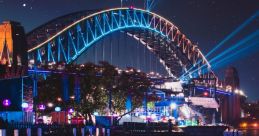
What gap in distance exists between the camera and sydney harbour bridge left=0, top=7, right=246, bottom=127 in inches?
4579

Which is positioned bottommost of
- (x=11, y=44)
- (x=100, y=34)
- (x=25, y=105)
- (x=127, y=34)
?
(x=25, y=105)

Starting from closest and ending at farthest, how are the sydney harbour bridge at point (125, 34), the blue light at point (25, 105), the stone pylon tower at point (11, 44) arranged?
the blue light at point (25, 105)
the stone pylon tower at point (11, 44)
the sydney harbour bridge at point (125, 34)

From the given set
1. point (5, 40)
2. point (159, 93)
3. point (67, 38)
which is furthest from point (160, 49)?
point (5, 40)

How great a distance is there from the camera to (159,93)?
131125mm

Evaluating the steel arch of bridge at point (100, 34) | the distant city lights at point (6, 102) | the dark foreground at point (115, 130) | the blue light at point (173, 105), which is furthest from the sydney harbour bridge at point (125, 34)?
the dark foreground at point (115, 130)

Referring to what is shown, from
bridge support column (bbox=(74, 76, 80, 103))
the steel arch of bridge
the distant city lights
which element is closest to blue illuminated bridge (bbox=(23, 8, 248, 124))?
the steel arch of bridge

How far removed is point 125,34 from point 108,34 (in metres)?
12.1

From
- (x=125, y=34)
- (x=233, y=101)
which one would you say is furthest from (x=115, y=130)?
(x=233, y=101)

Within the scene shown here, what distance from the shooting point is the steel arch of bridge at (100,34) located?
11662cm

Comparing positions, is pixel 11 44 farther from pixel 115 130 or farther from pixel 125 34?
pixel 125 34

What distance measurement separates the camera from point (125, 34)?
5684 inches

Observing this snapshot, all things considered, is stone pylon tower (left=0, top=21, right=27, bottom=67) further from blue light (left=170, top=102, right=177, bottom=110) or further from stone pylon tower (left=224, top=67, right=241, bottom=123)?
stone pylon tower (left=224, top=67, right=241, bottom=123)

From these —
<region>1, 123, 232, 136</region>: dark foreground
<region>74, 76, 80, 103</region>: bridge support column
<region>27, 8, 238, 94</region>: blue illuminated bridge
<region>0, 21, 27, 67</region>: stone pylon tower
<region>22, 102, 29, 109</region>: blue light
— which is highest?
<region>27, 8, 238, 94</region>: blue illuminated bridge

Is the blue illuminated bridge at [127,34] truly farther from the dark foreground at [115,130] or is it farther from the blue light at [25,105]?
the dark foreground at [115,130]
